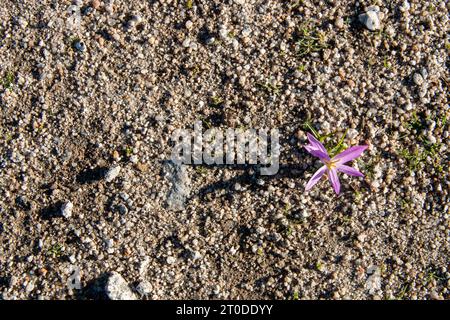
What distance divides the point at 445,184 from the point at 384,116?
1.99 feet

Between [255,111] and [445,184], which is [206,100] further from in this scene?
[445,184]

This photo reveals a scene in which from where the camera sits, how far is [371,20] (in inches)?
140

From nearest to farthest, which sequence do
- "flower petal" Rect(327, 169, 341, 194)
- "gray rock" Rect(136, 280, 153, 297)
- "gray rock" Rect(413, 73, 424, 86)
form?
"flower petal" Rect(327, 169, 341, 194), "gray rock" Rect(136, 280, 153, 297), "gray rock" Rect(413, 73, 424, 86)

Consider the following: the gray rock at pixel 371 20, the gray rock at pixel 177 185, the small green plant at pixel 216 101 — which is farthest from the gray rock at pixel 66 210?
the gray rock at pixel 371 20

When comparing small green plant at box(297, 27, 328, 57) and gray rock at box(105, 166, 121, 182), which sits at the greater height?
small green plant at box(297, 27, 328, 57)

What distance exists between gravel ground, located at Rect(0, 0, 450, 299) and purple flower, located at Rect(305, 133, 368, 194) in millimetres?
172

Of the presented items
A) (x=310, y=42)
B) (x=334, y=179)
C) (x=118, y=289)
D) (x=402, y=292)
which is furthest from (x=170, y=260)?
(x=310, y=42)

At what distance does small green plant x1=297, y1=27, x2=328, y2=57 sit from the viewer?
11.6 ft

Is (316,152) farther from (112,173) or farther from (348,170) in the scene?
(112,173)

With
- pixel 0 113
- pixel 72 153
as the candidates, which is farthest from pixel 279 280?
pixel 0 113

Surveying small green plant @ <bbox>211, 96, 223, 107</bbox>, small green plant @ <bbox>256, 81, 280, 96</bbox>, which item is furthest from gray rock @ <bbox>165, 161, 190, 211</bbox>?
small green plant @ <bbox>256, 81, 280, 96</bbox>

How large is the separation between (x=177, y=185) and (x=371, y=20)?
1735 millimetres

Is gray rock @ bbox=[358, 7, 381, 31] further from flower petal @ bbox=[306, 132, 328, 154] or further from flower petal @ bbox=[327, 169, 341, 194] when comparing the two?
flower petal @ bbox=[327, 169, 341, 194]

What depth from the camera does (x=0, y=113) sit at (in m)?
3.57
